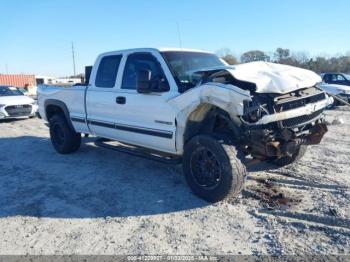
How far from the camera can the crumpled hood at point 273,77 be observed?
4184 mm

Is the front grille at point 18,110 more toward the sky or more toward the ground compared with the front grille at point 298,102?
more toward the ground

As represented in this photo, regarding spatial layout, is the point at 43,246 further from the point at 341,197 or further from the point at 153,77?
the point at 341,197

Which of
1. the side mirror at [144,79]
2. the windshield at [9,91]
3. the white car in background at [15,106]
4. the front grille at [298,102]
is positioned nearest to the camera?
the front grille at [298,102]

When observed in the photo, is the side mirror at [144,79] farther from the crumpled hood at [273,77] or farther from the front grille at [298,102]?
the front grille at [298,102]

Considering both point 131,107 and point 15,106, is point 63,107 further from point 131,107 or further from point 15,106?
point 15,106

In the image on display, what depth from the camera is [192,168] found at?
4.79 m

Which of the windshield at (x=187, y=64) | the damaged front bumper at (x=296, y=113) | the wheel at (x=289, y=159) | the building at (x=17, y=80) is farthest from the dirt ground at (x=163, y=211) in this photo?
the building at (x=17, y=80)

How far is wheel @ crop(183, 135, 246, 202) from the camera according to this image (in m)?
4.30

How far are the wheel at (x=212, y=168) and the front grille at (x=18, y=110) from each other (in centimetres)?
1048

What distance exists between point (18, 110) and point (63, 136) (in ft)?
22.6

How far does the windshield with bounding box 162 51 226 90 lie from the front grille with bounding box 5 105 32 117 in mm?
9714

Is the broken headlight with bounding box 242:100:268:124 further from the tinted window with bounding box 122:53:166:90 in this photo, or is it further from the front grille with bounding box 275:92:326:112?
the tinted window with bounding box 122:53:166:90

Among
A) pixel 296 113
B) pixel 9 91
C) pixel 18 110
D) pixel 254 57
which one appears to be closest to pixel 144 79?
pixel 296 113

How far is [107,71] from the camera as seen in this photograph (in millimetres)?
6297
